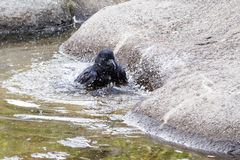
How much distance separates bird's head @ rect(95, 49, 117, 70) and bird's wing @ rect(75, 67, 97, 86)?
0.53 ft

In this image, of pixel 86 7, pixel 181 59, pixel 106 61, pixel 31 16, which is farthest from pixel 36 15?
pixel 181 59

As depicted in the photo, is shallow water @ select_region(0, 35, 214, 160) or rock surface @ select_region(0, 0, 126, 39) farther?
rock surface @ select_region(0, 0, 126, 39)

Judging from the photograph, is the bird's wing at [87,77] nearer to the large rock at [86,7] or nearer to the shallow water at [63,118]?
the shallow water at [63,118]

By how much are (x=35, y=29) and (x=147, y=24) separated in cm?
438

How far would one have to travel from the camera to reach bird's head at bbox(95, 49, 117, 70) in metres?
10.3

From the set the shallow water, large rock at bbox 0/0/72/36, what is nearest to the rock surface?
large rock at bbox 0/0/72/36

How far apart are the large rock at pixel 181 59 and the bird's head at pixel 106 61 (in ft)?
1.54

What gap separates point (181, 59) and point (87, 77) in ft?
4.70

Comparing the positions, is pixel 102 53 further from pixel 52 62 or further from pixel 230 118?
pixel 230 118

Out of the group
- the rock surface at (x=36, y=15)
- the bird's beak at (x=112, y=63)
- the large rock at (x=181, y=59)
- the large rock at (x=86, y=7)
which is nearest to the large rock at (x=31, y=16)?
the rock surface at (x=36, y=15)

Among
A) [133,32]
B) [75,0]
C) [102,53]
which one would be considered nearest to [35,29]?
[75,0]

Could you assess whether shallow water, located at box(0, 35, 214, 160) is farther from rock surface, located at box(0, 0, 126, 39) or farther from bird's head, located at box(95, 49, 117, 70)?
rock surface, located at box(0, 0, 126, 39)

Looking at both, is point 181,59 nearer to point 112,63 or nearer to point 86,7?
point 112,63

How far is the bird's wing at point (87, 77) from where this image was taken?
10.1 metres
